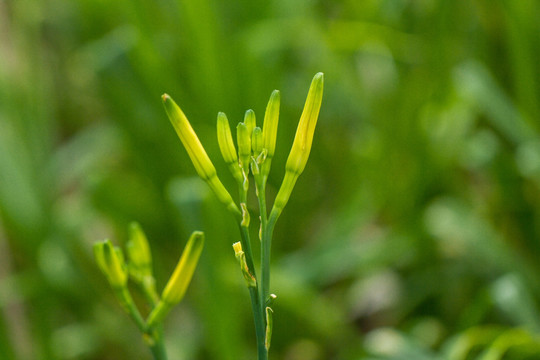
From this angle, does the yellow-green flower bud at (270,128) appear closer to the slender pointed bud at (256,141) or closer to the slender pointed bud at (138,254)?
the slender pointed bud at (256,141)

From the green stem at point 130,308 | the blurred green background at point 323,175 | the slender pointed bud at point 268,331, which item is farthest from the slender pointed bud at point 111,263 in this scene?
the blurred green background at point 323,175

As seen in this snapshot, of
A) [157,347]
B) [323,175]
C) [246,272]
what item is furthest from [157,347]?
[323,175]

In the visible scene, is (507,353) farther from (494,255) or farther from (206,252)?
(206,252)

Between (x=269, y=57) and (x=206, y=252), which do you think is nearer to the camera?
(x=206, y=252)

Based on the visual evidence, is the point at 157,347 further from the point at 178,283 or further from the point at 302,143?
the point at 302,143

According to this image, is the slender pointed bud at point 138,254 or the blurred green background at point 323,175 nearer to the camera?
the slender pointed bud at point 138,254

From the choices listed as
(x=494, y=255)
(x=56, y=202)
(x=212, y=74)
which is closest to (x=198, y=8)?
(x=212, y=74)

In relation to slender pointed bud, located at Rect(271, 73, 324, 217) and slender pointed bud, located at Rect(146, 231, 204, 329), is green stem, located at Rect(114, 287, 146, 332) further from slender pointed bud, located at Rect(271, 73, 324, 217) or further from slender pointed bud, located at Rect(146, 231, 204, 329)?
slender pointed bud, located at Rect(271, 73, 324, 217)
